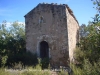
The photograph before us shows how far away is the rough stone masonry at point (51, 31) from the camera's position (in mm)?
14781

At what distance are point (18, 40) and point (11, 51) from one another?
87.5 inches

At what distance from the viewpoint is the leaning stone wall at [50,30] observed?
48.6ft

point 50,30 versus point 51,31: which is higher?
point 50,30

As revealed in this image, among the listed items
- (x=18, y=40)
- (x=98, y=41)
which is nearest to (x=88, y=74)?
(x=98, y=41)

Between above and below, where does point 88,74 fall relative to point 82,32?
below

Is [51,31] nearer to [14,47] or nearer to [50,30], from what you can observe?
[50,30]

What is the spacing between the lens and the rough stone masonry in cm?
1478

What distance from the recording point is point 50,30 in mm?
15352

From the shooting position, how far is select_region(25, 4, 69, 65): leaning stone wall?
14812 millimetres

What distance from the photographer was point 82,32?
108 feet

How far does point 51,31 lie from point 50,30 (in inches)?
6.3

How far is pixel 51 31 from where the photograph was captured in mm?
15297

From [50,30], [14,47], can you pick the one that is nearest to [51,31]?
[50,30]

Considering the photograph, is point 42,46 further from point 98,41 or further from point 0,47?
point 98,41
